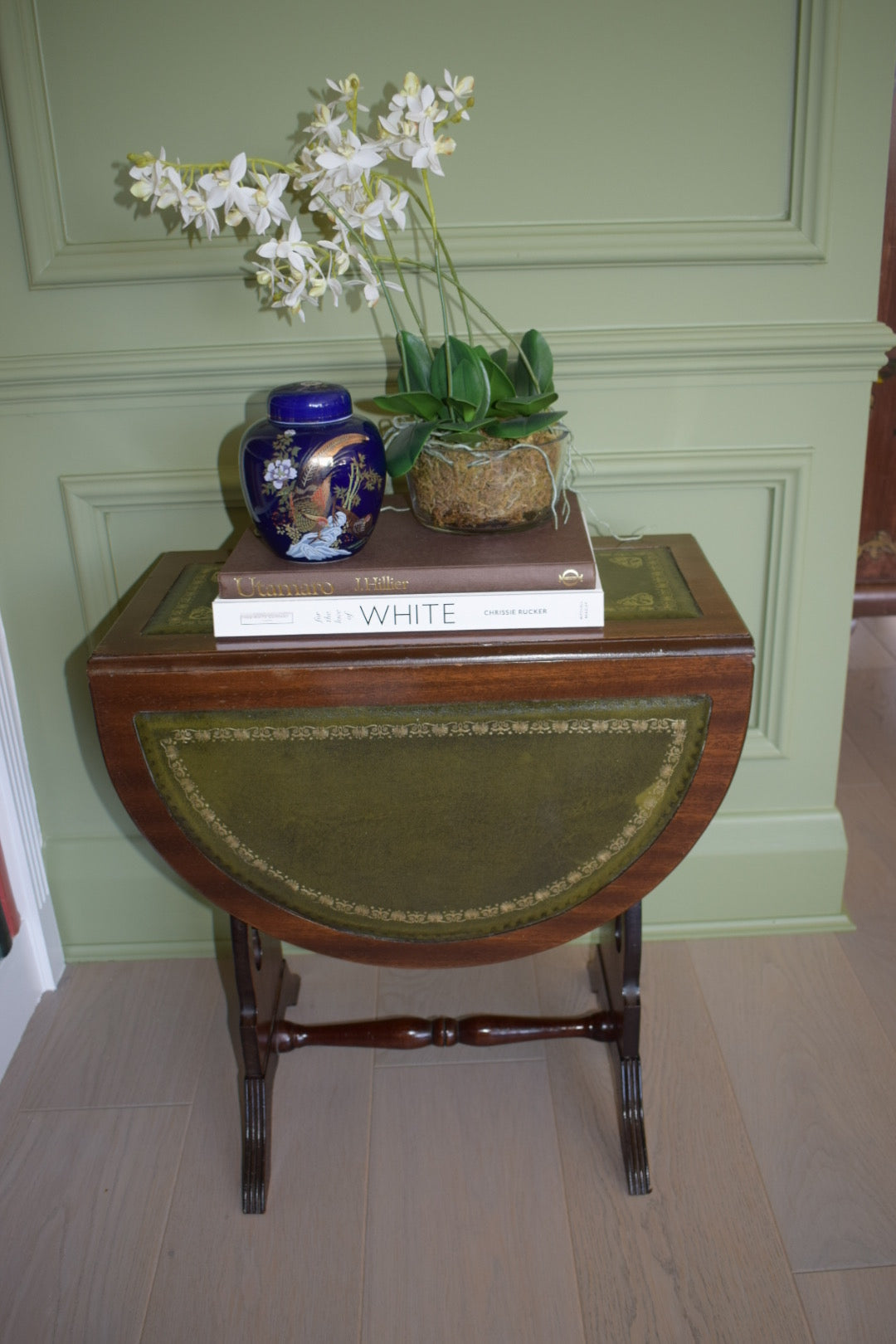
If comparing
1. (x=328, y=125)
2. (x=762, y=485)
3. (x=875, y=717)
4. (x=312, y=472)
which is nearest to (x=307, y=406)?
(x=312, y=472)

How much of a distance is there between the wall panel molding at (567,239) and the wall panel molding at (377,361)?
95 mm

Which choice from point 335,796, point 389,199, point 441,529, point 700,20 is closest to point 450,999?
point 335,796

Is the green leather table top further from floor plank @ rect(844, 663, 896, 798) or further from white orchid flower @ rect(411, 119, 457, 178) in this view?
floor plank @ rect(844, 663, 896, 798)

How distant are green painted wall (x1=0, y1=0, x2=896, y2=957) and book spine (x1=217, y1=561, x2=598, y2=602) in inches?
16.3

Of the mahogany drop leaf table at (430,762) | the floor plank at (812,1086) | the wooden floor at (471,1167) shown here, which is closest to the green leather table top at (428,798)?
the mahogany drop leaf table at (430,762)

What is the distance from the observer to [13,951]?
1642 millimetres

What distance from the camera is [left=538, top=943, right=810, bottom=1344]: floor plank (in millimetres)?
1216

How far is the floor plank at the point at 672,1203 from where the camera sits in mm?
1216

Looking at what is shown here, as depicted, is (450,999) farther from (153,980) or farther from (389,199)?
(389,199)

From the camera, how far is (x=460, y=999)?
1.70 metres

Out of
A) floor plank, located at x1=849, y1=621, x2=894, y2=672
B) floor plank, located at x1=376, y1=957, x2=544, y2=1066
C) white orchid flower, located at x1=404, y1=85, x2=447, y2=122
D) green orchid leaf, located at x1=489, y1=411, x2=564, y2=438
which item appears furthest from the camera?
floor plank, located at x1=849, y1=621, x2=894, y2=672

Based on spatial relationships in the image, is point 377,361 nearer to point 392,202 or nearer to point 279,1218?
point 392,202

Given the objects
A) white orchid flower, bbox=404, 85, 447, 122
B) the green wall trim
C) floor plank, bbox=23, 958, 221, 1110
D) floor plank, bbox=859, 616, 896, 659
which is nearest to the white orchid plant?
white orchid flower, bbox=404, 85, 447, 122

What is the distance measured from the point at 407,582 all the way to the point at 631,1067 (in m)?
0.74
